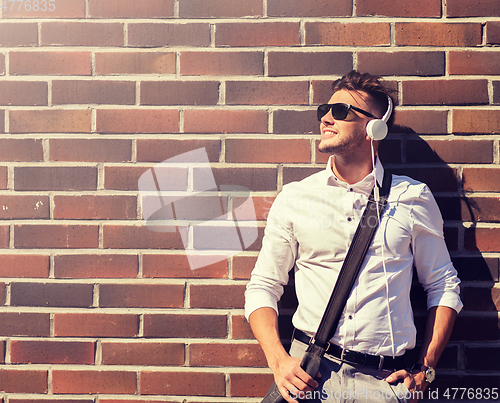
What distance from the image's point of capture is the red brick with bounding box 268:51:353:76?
5.75 ft

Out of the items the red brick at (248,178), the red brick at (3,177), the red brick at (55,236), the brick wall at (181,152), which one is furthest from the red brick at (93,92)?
the red brick at (55,236)

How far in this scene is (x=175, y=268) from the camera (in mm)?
1773

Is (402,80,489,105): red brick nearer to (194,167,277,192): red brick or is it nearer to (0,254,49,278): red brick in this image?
(194,167,277,192): red brick

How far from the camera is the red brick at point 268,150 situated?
176 cm

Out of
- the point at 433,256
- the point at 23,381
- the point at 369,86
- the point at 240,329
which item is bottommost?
the point at 23,381

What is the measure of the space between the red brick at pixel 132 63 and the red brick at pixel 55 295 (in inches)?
43.7

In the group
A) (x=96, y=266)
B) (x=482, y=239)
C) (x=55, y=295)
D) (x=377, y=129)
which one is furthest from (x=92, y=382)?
(x=482, y=239)

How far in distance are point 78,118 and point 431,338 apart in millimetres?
1972

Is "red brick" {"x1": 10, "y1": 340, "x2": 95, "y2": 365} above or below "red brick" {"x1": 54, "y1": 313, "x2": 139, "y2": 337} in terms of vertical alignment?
below

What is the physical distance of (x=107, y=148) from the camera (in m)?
1.78

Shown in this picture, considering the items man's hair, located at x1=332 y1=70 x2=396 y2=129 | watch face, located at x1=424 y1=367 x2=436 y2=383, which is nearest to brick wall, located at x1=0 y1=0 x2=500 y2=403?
man's hair, located at x1=332 y1=70 x2=396 y2=129

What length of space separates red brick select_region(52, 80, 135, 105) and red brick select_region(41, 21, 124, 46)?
0.20 metres

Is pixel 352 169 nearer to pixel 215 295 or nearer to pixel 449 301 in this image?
pixel 449 301

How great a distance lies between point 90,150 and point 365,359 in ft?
5.29
